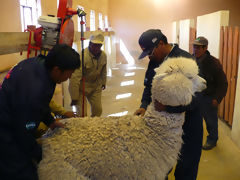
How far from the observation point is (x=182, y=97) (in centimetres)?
155

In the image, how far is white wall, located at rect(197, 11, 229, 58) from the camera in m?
5.24


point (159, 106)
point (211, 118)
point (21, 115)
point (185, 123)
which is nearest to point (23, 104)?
point (21, 115)

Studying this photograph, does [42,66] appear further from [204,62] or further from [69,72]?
[204,62]

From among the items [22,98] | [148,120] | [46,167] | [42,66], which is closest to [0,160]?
[46,167]

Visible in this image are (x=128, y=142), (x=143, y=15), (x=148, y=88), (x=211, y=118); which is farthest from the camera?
(x=143, y=15)

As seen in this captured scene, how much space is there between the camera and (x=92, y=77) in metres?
4.26

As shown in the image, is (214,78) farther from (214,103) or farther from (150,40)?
(150,40)

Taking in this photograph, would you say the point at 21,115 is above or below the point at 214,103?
above

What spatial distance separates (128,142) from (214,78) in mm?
2577

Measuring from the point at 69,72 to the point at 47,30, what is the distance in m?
1.04

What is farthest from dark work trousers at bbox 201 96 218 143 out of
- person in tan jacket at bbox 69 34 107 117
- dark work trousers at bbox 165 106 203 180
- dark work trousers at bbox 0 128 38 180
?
dark work trousers at bbox 0 128 38 180

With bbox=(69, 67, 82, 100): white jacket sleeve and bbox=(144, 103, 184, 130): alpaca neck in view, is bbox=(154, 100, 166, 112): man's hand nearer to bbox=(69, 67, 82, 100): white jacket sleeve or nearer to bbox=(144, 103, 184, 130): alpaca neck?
bbox=(144, 103, 184, 130): alpaca neck

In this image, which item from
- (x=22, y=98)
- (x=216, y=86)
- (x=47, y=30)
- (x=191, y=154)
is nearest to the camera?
(x=22, y=98)

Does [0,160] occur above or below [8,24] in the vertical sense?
below
